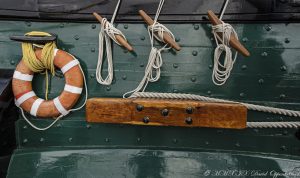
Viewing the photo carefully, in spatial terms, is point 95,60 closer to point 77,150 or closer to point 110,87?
point 110,87

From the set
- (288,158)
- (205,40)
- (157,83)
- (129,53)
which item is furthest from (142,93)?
(288,158)

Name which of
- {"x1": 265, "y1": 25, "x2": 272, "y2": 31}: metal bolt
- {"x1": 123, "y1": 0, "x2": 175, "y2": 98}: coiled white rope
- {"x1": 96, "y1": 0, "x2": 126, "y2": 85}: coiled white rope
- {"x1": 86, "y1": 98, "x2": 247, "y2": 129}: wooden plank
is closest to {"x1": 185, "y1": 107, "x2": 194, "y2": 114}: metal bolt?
{"x1": 86, "y1": 98, "x2": 247, "y2": 129}: wooden plank

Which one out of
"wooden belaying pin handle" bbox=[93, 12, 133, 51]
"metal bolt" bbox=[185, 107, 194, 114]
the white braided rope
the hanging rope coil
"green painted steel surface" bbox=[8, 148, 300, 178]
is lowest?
"green painted steel surface" bbox=[8, 148, 300, 178]

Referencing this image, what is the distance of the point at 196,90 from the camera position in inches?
110

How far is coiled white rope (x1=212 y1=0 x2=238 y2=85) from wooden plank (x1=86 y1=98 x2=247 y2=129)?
9.0 inches

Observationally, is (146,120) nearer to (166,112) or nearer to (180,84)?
(166,112)

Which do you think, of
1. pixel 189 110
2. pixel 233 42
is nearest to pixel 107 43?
pixel 189 110

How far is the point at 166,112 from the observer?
2.62m

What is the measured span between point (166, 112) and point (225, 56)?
0.58m

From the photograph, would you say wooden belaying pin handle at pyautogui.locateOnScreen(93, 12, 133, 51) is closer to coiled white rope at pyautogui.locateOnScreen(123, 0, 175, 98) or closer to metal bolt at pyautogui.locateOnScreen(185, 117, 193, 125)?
coiled white rope at pyautogui.locateOnScreen(123, 0, 175, 98)

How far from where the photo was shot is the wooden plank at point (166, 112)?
8.46 feet

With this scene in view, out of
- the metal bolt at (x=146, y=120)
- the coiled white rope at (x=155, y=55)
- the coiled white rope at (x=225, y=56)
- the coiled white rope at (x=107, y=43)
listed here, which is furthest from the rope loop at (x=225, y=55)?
the coiled white rope at (x=107, y=43)

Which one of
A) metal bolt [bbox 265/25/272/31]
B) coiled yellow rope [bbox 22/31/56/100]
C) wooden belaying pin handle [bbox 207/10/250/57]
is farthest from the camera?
coiled yellow rope [bbox 22/31/56/100]

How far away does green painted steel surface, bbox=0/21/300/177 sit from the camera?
105 inches
